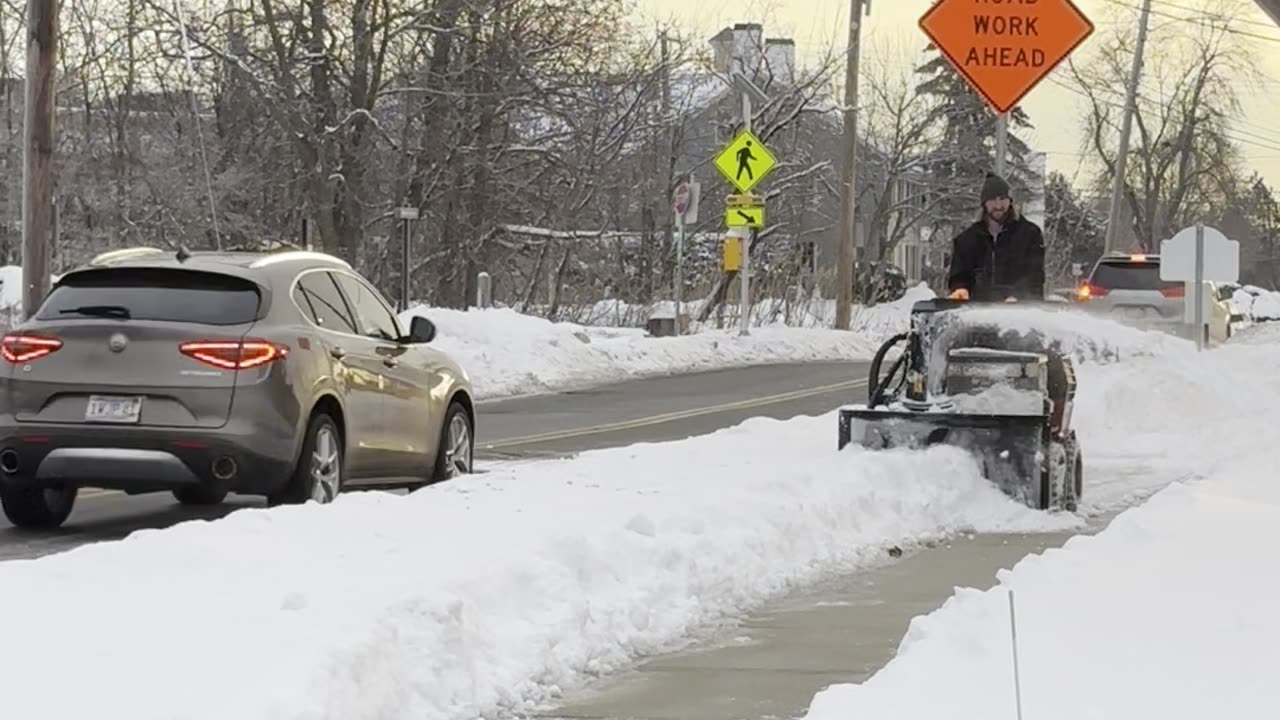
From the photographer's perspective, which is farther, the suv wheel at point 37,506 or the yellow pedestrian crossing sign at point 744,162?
the yellow pedestrian crossing sign at point 744,162

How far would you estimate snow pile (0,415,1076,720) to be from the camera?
5324 millimetres

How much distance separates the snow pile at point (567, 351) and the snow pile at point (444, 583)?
1201 cm

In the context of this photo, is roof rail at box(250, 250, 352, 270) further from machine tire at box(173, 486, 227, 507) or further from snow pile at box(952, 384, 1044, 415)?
snow pile at box(952, 384, 1044, 415)

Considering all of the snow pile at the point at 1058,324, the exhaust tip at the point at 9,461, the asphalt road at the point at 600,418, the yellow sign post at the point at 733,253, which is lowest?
the asphalt road at the point at 600,418

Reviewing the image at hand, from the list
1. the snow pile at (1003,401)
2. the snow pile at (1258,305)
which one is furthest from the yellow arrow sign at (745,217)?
the snow pile at (1258,305)

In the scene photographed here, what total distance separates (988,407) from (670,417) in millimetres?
7914

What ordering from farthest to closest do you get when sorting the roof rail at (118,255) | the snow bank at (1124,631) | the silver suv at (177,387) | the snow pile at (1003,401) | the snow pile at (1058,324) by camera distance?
the snow pile at (1058,324) → the snow pile at (1003,401) → the roof rail at (118,255) → the silver suv at (177,387) → the snow bank at (1124,631)

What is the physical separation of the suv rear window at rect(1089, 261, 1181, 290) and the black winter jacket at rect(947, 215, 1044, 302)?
1459 centimetres

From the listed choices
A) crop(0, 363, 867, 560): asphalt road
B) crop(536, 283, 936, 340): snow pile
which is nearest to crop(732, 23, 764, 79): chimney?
crop(536, 283, 936, 340): snow pile

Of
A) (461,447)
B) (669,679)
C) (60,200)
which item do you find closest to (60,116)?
(60,200)

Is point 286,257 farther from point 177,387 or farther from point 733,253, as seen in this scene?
point 733,253

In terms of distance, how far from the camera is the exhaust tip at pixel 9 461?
30.4 feet

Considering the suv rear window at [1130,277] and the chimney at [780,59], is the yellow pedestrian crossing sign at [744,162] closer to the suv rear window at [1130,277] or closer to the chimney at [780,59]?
the suv rear window at [1130,277]

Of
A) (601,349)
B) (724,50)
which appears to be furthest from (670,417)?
(724,50)
